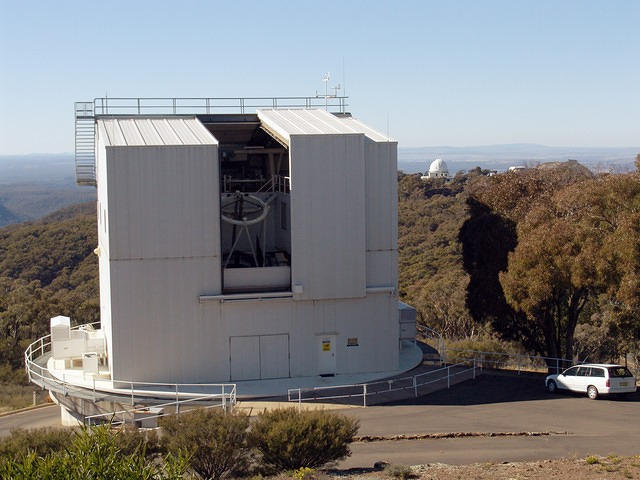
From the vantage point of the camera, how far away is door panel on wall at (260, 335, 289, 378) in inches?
894

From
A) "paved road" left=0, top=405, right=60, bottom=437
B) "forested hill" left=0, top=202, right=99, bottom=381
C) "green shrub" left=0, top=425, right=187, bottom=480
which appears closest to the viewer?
"green shrub" left=0, top=425, right=187, bottom=480

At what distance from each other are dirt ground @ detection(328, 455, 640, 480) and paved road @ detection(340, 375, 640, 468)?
90 cm

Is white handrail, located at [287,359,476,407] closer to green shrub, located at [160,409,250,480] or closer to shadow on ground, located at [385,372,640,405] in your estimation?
shadow on ground, located at [385,372,640,405]

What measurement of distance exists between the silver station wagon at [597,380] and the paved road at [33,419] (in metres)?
13.8

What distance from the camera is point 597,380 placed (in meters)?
21.1

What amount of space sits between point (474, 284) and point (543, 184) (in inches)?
178

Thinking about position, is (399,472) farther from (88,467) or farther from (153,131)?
(153,131)

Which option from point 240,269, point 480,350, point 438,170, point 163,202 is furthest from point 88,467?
point 438,170

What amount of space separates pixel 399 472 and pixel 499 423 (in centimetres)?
588

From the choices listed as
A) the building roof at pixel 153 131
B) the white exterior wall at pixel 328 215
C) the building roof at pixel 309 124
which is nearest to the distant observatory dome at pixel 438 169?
the building roof at pixel 309 124

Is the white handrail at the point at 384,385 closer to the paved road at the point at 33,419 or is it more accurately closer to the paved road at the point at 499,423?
the paved road at the point at 499,423

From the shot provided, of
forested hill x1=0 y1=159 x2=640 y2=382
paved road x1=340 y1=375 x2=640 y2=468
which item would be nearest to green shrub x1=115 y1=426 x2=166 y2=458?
paved road x1=340 y1=375 x2=640 y2=468

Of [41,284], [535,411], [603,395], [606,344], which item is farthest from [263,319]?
[41,284]

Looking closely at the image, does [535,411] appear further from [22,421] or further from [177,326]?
[22,421]
